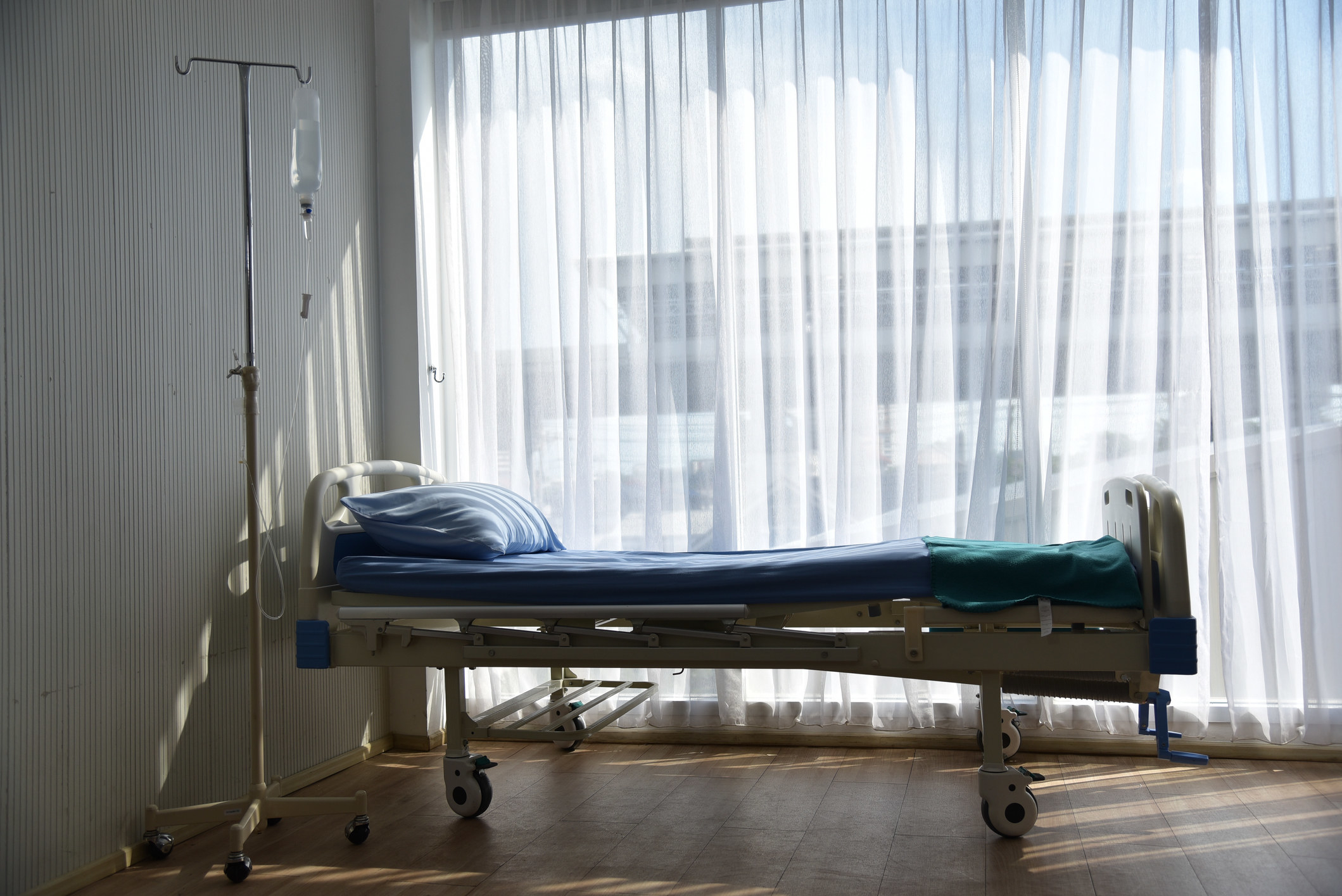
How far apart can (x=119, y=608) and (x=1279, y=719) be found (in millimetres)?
A: 3101

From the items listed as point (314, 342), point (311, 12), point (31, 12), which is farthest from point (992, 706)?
point (311, 12)

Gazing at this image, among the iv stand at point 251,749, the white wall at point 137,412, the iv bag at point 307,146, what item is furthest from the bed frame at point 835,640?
the iv bag at point 307,146

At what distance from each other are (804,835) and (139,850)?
1.56m

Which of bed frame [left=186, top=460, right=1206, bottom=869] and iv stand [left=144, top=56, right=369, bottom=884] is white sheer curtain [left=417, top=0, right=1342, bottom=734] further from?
iv stand [left=144, top=56, right=369, bottom=884]

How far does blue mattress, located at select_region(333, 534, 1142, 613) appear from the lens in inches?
84.3

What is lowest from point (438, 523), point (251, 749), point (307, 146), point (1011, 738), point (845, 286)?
point (1011, 738)

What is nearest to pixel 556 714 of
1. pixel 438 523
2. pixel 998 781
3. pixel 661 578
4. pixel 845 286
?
pixel 438 523

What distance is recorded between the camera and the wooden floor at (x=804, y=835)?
2156mm

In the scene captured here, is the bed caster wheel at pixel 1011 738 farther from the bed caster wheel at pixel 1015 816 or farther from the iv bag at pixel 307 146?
the iv bag at pixel 307 146

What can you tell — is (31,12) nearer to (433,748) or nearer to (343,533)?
(343,533)

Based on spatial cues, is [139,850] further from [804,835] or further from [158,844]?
[804,835]

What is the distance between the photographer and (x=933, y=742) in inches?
124

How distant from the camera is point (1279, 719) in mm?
2939

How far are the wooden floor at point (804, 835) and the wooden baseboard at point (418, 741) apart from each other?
9.4 inches
